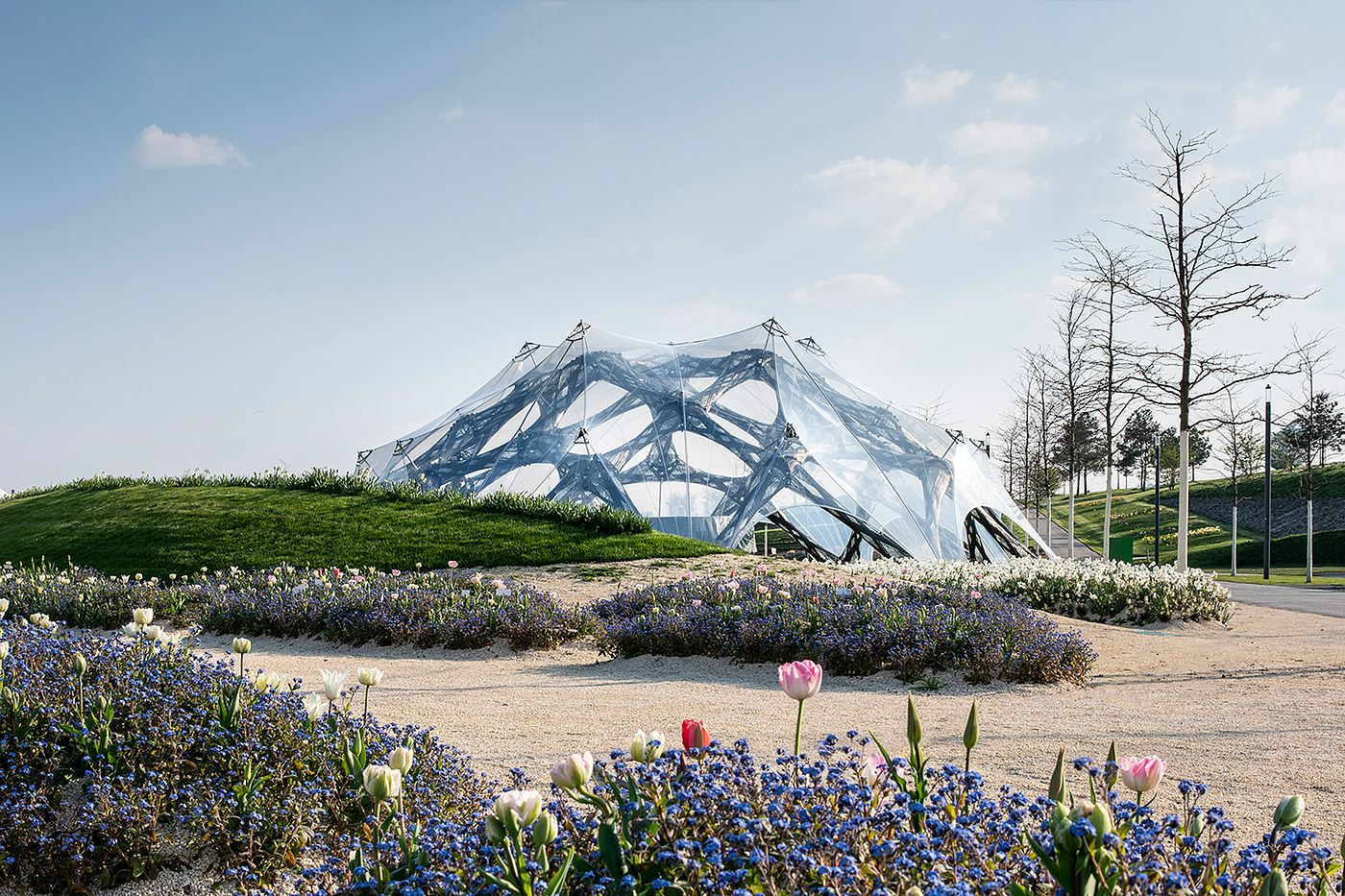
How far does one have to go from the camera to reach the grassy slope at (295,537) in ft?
45.3

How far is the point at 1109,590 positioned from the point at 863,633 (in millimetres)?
6671

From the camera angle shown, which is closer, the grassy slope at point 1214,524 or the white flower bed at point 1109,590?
the white flower bed at point 1109,590

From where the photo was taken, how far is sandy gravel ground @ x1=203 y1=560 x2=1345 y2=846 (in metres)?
3.91

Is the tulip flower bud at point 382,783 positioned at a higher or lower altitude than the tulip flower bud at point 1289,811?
lower

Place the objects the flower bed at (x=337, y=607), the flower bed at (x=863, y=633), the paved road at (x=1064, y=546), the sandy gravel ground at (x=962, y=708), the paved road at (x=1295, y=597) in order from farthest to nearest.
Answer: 1. the paved road at (x=1064, y=546)
2. the paved road at (x=1295, y=597)
3. the flower bed at (x=337, y=607)
4. the flower bed at (x=863, y=633)
5. the sandy gravel ground at (x=962, y=708)

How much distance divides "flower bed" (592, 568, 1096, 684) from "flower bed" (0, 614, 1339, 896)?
2.67 metres

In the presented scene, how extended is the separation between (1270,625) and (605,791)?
1203 centimetres

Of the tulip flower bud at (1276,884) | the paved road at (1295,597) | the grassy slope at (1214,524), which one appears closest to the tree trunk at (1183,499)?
the paved road at (1295,597)

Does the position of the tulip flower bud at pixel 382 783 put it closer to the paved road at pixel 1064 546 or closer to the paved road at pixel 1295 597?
the paved road at pixel 1295 597

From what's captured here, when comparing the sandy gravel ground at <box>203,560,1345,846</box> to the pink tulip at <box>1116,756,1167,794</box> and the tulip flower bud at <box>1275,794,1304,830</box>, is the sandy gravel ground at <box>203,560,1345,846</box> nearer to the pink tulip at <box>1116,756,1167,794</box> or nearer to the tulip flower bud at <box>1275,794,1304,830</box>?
the tulip flower bud at <box>1275,794,1304,830</box>

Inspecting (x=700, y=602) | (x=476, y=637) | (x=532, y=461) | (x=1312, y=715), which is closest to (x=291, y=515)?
(x=532, y=461)

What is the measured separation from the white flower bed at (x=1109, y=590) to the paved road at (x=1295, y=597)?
3.48 m

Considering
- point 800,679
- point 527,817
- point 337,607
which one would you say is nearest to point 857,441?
point 337,607

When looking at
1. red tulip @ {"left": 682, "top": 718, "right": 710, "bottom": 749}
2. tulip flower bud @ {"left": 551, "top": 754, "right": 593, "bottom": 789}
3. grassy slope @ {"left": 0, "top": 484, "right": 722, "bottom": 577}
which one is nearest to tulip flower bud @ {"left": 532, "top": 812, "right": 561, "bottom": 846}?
tulip flower bud @ {"left": 551, "top": 754, "right": 593, "bottom": 789}
